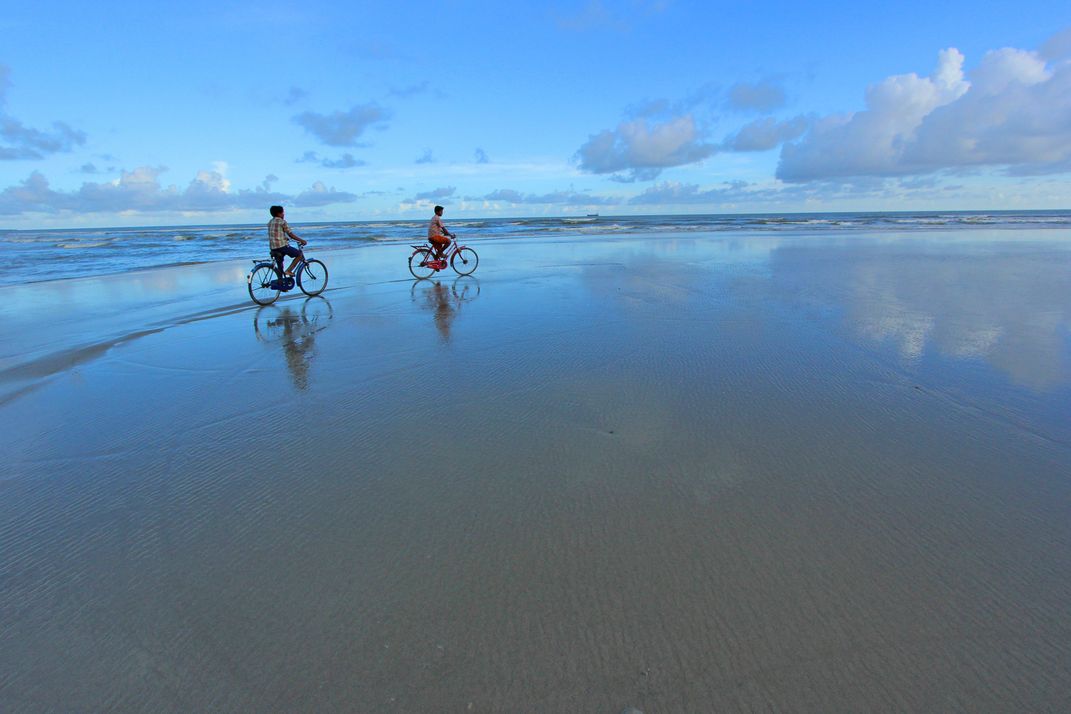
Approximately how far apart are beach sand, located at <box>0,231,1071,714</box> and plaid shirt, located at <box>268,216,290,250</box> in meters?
5.00

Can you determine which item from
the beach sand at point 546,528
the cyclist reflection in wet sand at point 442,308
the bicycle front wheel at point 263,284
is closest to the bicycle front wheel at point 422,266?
the cyclist reflection in wet sand at point 442,308

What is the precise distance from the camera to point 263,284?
10.8 metres

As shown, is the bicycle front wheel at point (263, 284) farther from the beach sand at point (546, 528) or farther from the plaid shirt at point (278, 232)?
the beach sand at point (546, 528)

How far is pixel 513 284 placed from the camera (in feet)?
41.0

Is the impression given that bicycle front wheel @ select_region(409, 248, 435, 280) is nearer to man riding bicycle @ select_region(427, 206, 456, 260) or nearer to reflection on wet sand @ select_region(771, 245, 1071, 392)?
man riding bicycle @ select_region(427, 206, 456, 260)

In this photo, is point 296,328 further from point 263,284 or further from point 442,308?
point 263,284

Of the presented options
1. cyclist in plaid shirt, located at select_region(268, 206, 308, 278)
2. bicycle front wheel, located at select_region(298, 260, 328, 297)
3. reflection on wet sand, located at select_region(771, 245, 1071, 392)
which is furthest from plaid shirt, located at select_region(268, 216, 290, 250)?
reflection on wet sand, located at select_region(771, 245, 1071, 392)

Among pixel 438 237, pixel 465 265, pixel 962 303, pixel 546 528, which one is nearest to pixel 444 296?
pixel 438 237

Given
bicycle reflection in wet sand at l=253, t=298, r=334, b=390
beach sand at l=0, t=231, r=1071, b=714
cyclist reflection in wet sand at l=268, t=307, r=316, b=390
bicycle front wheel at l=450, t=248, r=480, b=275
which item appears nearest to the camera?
beach sand at l=0, t=231, r=1071, b=714

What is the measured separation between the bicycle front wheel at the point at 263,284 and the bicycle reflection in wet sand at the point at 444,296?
9.62ft

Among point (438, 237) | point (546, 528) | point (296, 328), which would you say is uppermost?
point (438, 237)

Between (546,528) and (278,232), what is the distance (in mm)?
10369

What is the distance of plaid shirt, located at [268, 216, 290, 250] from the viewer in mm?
10734

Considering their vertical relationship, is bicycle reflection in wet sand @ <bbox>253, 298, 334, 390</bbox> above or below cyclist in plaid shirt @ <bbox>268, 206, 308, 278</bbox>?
below
